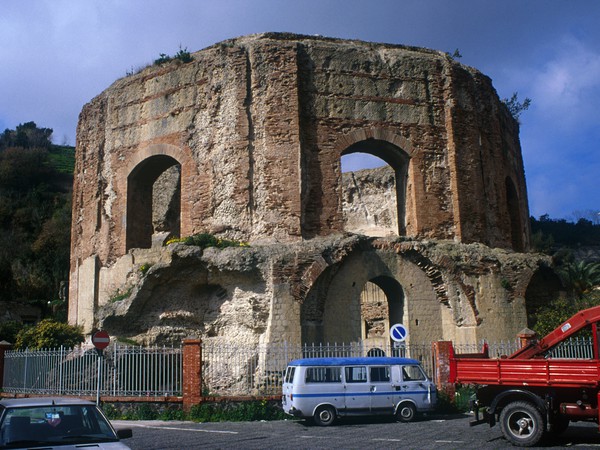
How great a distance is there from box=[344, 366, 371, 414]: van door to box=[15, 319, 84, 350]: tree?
877cm

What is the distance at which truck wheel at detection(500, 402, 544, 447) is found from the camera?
30.0 feet

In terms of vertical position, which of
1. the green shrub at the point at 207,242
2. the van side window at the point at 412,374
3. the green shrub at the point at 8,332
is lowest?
the van side window at the point at 412,374

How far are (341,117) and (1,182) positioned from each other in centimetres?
3952

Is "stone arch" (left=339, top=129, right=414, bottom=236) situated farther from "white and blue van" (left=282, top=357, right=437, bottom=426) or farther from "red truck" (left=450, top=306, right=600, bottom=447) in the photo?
"red truck" (left=450, top=306, right=600, bottom=447)

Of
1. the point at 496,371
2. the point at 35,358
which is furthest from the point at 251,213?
the point at 496,371

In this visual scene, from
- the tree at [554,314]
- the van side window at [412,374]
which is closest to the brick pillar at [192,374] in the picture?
the van side window at [412,374]

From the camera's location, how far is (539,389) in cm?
934

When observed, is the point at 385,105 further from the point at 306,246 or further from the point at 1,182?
the point at 1,182

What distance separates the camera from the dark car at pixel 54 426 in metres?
5.86

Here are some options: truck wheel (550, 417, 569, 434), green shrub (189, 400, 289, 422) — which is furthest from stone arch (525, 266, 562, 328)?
truck wheel (550, 417, 569, 434)

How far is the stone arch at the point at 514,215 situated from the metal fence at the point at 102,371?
1193 centimetres

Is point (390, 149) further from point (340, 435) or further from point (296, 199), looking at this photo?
point (340, 435)

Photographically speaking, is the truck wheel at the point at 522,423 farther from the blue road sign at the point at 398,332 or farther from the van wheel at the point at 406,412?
the blue road sign at the point at 398,332

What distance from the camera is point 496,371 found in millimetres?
9664
